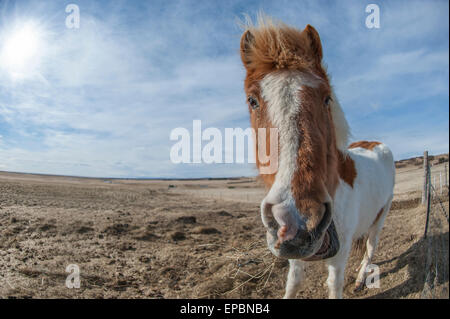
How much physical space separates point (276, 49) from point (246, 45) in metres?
0.46

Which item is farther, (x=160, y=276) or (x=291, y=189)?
(x=160, y=276)

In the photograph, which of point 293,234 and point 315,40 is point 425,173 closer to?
point 315,40

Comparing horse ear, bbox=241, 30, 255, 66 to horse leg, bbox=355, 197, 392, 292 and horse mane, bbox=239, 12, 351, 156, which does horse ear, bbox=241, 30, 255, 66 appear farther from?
horse leg, bbox=355, 197, 392, 292

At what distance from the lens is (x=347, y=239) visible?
2465 mm

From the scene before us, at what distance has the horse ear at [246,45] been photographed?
2.23m

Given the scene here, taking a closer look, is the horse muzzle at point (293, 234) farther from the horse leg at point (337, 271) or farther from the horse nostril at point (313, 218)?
the horse leg at point (337, 271)

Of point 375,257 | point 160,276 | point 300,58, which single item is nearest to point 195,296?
point 160,276

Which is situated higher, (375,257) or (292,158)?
(292,158)

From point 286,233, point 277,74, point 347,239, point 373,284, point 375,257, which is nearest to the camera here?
point 286,233

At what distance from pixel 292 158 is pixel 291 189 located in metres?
0.22

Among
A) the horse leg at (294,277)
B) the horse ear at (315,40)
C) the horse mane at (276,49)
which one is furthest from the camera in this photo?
the horse leg at (294,277)

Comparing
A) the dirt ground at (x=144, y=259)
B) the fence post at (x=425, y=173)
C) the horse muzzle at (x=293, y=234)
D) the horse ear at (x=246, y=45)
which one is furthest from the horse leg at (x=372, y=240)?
the horse ear at (x=246, y=45)

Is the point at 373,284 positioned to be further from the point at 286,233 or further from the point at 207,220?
the point at 207,220

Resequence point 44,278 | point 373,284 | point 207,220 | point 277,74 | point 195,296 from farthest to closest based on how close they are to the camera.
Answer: point 207,220
point 373,284
point 195,296
point 44,278
point 277,74
